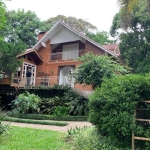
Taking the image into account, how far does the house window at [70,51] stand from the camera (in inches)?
805

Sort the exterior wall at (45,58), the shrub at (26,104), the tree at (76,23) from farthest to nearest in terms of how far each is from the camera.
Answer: the tree at (76,23) < the exterior wall at (45,58) < the shrub at (26,104)

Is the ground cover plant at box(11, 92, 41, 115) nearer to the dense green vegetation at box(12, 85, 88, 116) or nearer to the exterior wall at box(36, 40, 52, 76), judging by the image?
the dense green vegetation at box(12, 85, 88, 116)

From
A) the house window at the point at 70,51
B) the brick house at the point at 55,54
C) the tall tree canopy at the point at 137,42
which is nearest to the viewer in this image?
the brick house at the point at 55,54

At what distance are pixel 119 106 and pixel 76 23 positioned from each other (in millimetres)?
27292

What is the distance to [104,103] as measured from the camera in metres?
6.27

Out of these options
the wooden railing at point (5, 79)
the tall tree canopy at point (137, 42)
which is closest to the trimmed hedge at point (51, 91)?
the wooden railing at point (5, 79)

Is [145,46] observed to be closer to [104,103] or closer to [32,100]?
[32,100]

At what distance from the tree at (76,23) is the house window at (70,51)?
34.9ft

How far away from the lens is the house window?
67.1 ft

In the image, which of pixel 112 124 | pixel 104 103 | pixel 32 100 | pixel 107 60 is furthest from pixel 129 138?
pixel 32 100

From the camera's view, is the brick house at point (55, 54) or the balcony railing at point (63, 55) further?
the balcony railing at point (63, 55)

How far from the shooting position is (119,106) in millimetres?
6031

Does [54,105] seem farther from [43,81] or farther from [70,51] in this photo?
[70,51]

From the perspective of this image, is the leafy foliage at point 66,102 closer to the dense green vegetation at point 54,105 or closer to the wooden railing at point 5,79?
the dense green vegetation at point 54,105
